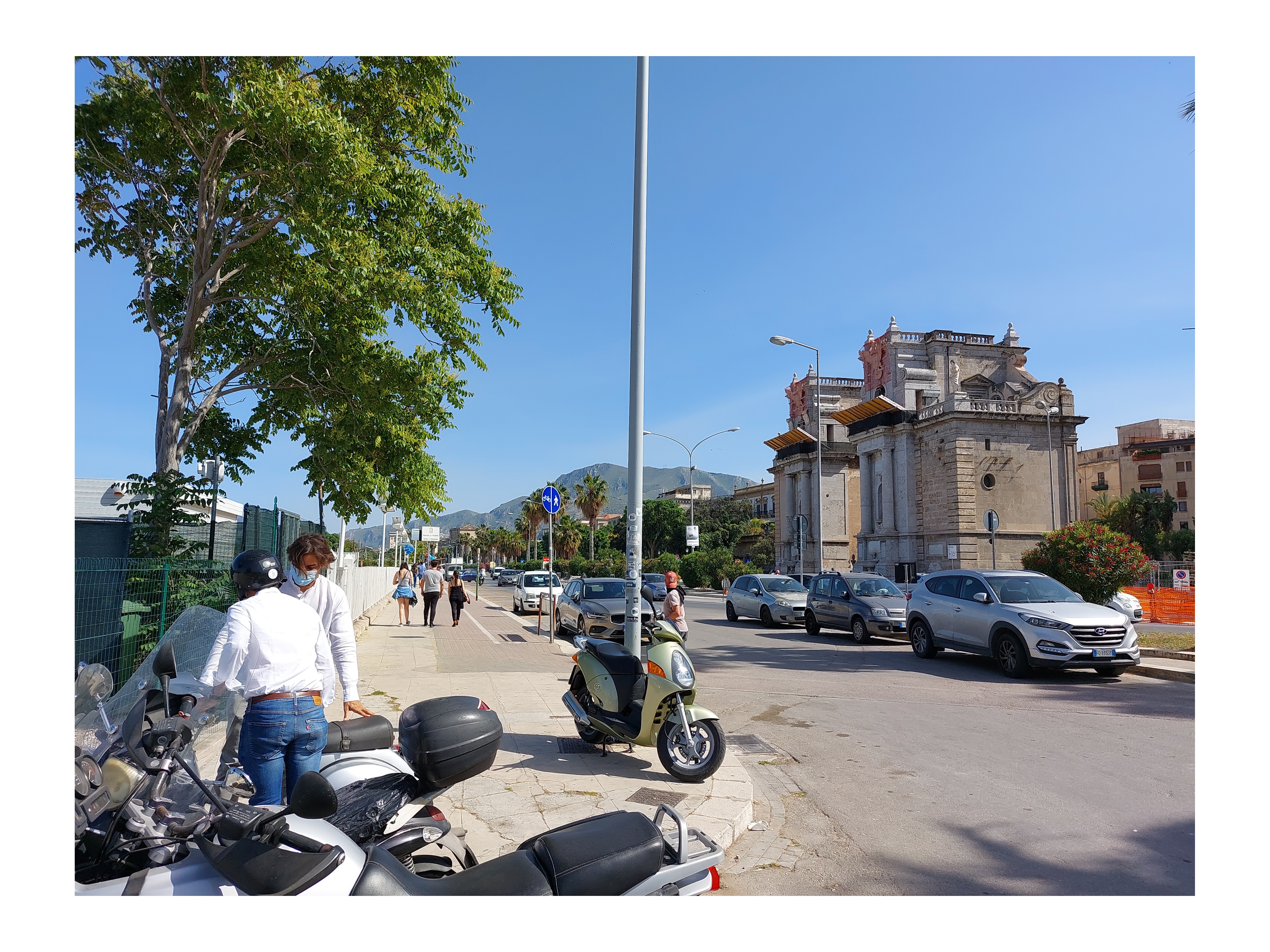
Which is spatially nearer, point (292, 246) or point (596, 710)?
point (596, 710)

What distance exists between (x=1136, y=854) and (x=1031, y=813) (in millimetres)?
863

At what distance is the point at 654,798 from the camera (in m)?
5.77

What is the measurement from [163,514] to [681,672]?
265 inches

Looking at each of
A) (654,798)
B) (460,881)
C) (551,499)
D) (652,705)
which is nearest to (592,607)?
(551,499)

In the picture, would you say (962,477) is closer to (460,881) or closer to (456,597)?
(456,597)

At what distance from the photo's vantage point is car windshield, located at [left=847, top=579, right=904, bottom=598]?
1889 cm

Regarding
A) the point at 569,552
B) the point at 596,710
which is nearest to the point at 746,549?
the point at 569,552

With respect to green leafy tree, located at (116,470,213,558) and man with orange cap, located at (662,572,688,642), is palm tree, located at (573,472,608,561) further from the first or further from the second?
green leafy tree, located at (116,470,213,558)

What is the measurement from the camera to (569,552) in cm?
9712

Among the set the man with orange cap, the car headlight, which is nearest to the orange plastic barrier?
the car headlight

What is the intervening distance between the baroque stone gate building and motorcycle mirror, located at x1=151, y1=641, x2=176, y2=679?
49825mm

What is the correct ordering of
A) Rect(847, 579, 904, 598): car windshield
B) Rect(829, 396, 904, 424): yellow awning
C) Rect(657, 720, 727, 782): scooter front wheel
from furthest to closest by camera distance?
1. Rect(829, 396, 904, 424): yellow awning
2. Rect(847, 579, 904, 598): car windshield
3. Rect(657, 720, 727, 782): scooter front wheel

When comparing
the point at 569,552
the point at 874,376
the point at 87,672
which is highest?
the point at 874,376
